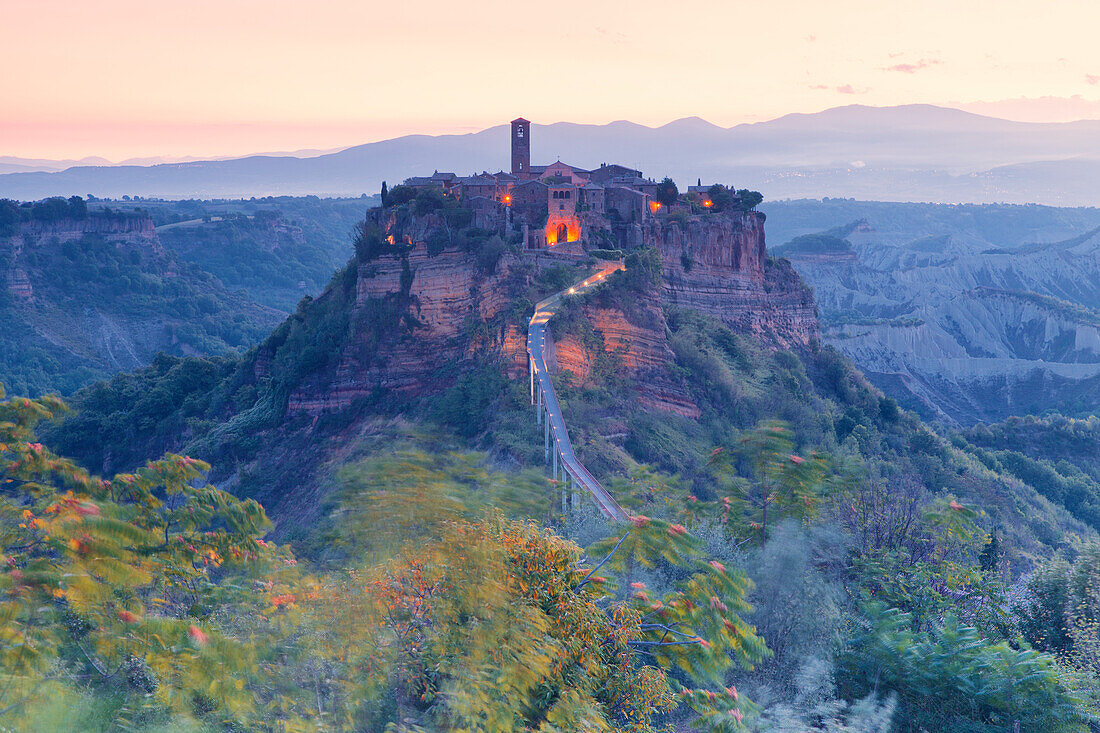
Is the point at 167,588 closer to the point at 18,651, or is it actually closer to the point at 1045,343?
the point at 18,651

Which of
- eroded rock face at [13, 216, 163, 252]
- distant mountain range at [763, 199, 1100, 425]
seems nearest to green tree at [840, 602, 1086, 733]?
distant mountain range at [763, 199, 1100, 425]

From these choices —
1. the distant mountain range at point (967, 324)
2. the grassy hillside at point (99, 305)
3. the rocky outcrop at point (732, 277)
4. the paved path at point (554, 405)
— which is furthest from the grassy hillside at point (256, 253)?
the paved path at point (554, 405)

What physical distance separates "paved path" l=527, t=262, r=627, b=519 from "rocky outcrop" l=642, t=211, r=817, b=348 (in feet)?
29.5

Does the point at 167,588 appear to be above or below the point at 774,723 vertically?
above

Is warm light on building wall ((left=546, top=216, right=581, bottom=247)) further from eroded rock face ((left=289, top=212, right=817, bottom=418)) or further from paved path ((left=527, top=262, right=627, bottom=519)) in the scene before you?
paved path ((left=527, top=262, right=627, bottom=519))

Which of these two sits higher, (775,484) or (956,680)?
(775,484)

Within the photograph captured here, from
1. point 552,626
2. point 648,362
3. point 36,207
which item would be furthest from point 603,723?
point 36,207

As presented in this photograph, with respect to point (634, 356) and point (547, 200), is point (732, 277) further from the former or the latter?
point (634, 356)

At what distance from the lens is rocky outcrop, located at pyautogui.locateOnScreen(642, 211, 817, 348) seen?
45.8 metres

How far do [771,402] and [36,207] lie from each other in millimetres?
89360

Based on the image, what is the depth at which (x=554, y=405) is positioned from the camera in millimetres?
27547

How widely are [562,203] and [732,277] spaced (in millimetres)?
11877

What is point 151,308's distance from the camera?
93.4 meters

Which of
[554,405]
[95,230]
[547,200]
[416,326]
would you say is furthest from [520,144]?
[95,230]
